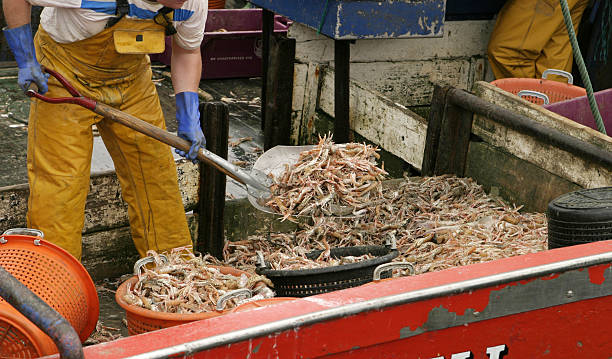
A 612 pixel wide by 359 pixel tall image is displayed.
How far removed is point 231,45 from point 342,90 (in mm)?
2764

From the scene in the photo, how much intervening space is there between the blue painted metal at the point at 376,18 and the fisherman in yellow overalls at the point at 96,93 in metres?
2.03

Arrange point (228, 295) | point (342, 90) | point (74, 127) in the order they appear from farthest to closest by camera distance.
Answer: point (342, 90) → point (74, 127) → point (228, 295)

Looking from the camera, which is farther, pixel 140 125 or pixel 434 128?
pixel 434 128

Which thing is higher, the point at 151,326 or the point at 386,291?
the point at 386,291

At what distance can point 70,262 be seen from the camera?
3.60m

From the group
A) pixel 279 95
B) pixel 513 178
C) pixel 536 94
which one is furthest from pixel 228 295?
pixel 279 95

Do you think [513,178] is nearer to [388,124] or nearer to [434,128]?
[434,128]

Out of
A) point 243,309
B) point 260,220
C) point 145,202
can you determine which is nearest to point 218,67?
point 260,220

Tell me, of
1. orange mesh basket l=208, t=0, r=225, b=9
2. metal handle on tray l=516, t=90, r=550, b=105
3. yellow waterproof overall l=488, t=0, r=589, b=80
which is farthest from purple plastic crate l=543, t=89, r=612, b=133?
orange mesh basket l=208, t=0, r=225, b=9

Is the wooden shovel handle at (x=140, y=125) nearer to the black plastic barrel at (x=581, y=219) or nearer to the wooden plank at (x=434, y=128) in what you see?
the black plastic barrel at (x=581, y=219)

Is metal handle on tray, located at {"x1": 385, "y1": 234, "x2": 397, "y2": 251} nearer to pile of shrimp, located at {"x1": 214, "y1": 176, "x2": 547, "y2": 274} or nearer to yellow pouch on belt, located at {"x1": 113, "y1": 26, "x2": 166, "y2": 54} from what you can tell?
pile of shrimp, located at {"x1": 214, "y1": 176, "x2": 547, "y2": 274}

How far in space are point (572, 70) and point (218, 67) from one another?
433cm

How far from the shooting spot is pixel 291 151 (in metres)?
5.34

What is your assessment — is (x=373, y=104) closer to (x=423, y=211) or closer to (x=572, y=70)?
(x=423, y=211)
